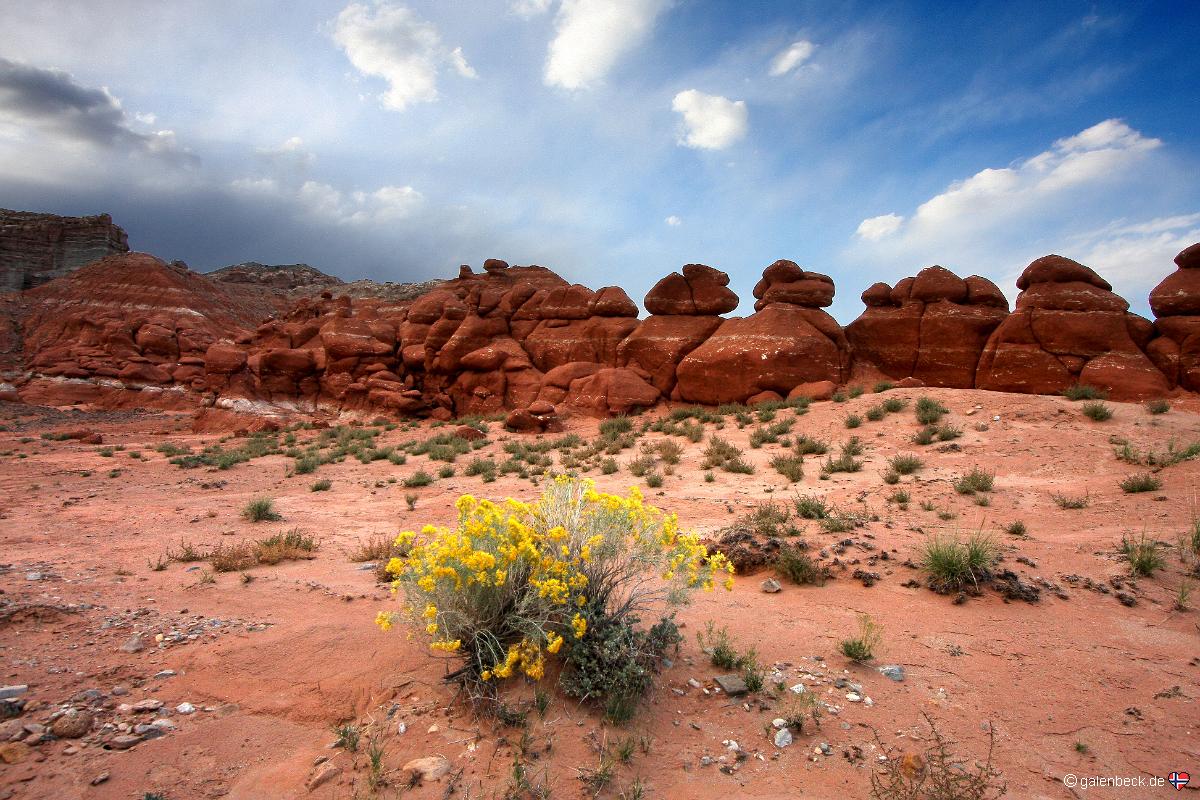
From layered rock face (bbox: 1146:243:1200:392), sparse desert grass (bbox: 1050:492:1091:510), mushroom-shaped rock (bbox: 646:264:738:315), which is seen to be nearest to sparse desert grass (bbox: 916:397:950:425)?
sparse desert grass (bbox: 1050:492:1091:510)

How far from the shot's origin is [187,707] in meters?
3.18

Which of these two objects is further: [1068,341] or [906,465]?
[1068,341]

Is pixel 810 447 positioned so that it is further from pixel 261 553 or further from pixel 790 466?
pixel 261 553

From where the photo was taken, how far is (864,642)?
3836 millimetres

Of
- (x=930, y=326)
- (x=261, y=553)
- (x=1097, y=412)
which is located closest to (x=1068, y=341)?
(x=930, y=326)

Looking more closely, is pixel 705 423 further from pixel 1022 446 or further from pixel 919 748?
pixel 919 748

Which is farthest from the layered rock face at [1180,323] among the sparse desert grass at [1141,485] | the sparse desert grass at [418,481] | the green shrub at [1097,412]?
the sparse desert grass at [418,481]

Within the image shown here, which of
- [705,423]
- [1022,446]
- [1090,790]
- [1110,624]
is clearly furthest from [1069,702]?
[705,423]

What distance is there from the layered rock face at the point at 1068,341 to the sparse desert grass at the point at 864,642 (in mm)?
19339

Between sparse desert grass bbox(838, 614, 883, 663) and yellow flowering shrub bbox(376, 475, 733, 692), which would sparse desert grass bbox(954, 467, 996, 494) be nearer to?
sparse desert grass bbox(838, 614, 883, 663)

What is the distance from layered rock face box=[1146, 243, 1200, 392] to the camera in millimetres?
17484

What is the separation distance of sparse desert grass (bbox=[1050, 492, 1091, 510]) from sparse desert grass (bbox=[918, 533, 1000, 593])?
352 cm

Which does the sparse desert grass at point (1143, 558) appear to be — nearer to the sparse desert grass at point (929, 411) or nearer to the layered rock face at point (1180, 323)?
the sparse desert grass at point (929, 411)

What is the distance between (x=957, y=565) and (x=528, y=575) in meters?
4.19
